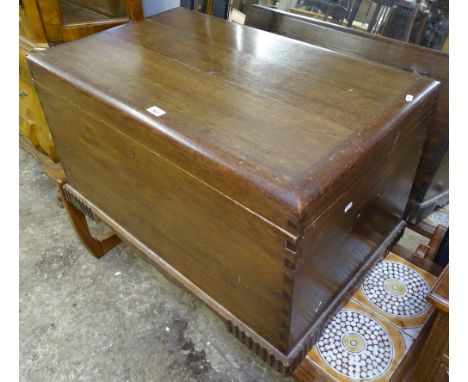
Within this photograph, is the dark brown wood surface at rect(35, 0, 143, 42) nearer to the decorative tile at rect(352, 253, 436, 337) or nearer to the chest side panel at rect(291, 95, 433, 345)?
the chest side panel at rect(291, 95, 433, 345)

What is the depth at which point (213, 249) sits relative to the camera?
787 millimetres

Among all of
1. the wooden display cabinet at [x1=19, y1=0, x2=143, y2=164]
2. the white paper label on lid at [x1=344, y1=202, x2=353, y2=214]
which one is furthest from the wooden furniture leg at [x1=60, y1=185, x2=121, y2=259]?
the white paper label on lid at [x1=344, y1=202, x2=353, y2=214]

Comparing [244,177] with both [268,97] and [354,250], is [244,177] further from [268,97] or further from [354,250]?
[354,250]

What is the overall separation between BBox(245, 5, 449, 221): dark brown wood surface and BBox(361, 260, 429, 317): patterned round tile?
0.20 meters

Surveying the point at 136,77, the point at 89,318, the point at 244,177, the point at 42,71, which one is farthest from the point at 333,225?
the point at 89,318

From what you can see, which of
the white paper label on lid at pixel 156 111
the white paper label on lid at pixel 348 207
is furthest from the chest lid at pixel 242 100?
the white paper label on lid at pixel 348 207

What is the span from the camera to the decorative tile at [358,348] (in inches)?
35.4

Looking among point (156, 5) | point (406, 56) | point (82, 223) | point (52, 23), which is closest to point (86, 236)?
point (82, 223)

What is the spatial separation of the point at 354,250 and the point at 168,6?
124 cm

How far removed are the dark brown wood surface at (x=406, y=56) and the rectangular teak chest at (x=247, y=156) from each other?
0.51 feet

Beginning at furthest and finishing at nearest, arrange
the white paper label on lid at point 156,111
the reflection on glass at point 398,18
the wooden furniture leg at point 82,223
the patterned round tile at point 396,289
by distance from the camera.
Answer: the wooden furniture leg at point 82,223, the reflection on glass at point 398,18, the patterned round tile at point 396,289, the white paper label on lid at point 156,111

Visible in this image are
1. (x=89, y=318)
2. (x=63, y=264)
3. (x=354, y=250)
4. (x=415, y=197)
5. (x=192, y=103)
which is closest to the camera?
(x=192, y=103)

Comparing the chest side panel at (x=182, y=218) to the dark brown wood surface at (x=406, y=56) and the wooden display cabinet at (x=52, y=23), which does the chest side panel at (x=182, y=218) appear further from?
the dark brown wood surface at (x=406, y=56)

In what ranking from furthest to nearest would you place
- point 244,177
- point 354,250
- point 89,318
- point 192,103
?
point 89,318 < point 354,250 < point 192,103 < point 244,177
